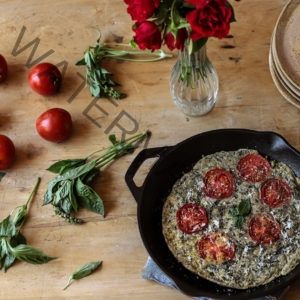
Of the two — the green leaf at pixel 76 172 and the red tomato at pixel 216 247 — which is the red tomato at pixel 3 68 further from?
the red tomato at pixel 216 247

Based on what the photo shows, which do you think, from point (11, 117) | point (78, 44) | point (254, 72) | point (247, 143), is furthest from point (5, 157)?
point (254, 72)

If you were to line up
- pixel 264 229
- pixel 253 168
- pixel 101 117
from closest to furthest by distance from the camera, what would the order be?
pixel 264 229 < pixel 253 168 < pixel 101 117

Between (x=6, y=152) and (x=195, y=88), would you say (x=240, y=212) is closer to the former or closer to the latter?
(x=195, y=88)

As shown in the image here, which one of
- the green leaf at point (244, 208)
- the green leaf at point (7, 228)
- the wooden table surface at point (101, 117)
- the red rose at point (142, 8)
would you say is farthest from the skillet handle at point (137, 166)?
the red rose at point (142, 8)

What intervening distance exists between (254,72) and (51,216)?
3.05 feet

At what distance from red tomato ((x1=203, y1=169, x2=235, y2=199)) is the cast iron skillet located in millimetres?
82

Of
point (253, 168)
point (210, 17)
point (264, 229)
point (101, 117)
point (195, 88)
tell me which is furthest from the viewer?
point (101, 117)

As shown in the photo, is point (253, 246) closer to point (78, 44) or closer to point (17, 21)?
point (78, 44)

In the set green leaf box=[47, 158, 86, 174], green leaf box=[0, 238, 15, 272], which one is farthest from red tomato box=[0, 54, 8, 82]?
green leaf box=[0, 238, 15, 272]

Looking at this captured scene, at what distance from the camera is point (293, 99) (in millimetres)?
1626

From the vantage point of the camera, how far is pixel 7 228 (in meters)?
1.52

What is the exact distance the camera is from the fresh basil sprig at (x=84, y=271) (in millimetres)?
1473

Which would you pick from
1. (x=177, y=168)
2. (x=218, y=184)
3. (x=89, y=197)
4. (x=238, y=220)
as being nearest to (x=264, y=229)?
(x=238, y=220)

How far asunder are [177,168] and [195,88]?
0.30 meters
